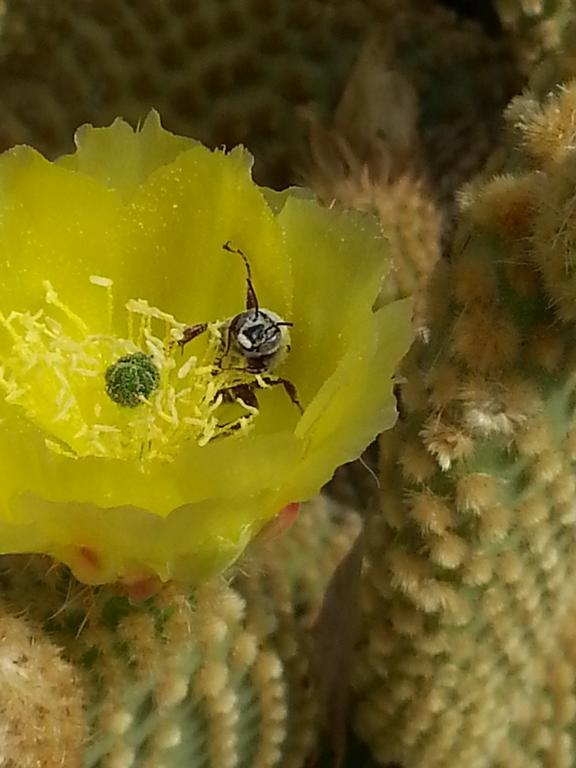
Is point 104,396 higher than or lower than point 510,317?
lower

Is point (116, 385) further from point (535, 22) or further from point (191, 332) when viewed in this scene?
point (535, 22)

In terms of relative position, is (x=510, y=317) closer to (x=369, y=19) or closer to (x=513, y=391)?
(x=513, y=391)

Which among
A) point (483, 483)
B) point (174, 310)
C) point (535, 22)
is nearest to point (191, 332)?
point (174, 310)

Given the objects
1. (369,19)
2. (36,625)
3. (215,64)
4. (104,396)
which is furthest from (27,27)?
(36,625)

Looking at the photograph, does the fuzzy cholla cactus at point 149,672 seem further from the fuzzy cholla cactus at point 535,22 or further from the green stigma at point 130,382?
the fuzzy cholla cactus at point 535,22

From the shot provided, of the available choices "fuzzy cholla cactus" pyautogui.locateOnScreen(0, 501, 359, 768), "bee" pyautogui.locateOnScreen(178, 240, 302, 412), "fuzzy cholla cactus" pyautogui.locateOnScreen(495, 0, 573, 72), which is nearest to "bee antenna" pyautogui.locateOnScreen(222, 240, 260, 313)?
"bee" pyautogui.locateOnScreen(178, 240, 302, 412)

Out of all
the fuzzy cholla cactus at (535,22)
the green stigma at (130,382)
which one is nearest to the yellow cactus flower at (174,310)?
the green stigma at (130,382)

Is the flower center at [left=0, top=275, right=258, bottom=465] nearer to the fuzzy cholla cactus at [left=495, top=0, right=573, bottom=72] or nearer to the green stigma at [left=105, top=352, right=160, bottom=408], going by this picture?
the green stigma at [left=105, top=352, right=160, bottom=408]
